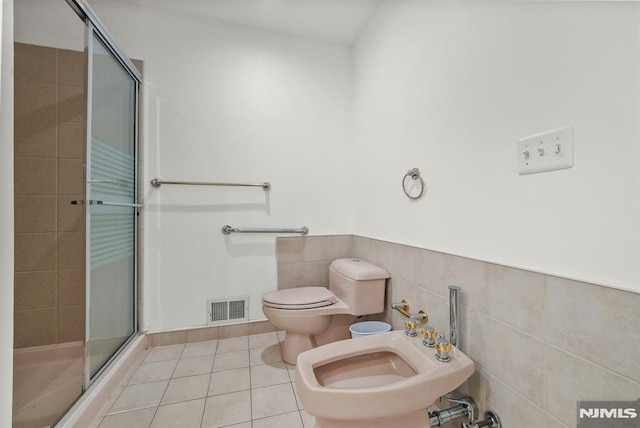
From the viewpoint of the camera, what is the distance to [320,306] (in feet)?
4.83

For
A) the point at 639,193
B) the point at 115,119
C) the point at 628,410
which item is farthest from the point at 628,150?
the point at 115,119

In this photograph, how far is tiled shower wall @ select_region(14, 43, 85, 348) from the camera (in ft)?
4.73

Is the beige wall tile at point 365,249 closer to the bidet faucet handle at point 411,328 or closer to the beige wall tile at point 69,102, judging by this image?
the bidet faucet handle at point 411,328

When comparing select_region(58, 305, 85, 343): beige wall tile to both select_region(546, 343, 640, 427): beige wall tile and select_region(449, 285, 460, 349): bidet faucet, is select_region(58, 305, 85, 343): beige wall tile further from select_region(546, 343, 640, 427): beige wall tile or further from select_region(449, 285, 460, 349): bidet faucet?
select_region(546, 343, 640, 427): beige wall tile

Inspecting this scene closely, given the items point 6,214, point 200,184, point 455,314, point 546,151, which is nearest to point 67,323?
point 200,184

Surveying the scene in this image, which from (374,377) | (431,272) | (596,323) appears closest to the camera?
(596,323)

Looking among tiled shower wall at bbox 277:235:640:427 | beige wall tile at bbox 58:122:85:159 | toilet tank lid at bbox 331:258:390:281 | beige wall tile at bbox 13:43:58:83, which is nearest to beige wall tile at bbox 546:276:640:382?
tiled shower wall at bbox 277:235:640:427

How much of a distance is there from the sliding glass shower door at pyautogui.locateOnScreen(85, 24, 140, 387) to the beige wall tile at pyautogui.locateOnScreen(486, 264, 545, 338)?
1749mm

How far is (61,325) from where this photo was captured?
1.51m

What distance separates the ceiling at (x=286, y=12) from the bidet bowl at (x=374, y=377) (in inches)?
78.4

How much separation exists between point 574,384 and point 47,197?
249 centimetres

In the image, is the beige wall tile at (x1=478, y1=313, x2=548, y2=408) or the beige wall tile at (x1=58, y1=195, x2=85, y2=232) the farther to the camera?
the beige wall tile at (x1=58, y1=195, x2=85, y2=232)

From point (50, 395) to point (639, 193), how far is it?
2213mm

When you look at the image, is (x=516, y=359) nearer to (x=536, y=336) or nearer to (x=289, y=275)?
(x=536, y=336)
